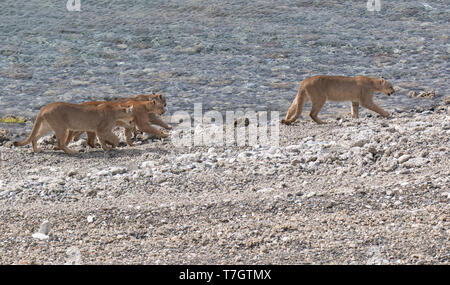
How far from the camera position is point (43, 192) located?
8.56 metres

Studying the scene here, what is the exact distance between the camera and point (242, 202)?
25.8ft

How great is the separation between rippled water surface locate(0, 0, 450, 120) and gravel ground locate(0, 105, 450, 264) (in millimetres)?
4242

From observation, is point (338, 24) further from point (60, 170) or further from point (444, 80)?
point (60, 170)

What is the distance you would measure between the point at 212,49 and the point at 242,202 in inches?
426

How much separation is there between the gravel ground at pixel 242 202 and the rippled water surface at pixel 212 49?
4242mm

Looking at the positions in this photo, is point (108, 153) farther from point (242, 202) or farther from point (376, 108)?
point (376, 108)

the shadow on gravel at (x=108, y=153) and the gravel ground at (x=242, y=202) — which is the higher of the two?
the gravel ground at (x=242, y=202)

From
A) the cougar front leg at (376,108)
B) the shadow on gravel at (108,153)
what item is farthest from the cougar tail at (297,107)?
the shadow on gravel at (108,153)

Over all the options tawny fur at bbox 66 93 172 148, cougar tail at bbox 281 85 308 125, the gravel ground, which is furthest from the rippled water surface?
the gravel ground

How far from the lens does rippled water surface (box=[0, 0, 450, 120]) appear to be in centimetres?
1519

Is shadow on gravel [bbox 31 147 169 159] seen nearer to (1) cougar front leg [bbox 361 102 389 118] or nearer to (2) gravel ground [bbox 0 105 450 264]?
(2) gravel ground [bbox 0 105 450 264]

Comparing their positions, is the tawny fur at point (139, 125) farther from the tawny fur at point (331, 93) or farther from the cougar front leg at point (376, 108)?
the cougar front leg at point (376, 108)

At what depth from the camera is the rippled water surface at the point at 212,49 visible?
1519 centimetres

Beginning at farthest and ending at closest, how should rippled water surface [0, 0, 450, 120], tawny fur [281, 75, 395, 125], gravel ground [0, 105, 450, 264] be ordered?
rippled water surface [0, 0, 450, 120]
tawny fur [281, 75, 395, 125]
gravel ground [0, 105, 450, 264]
